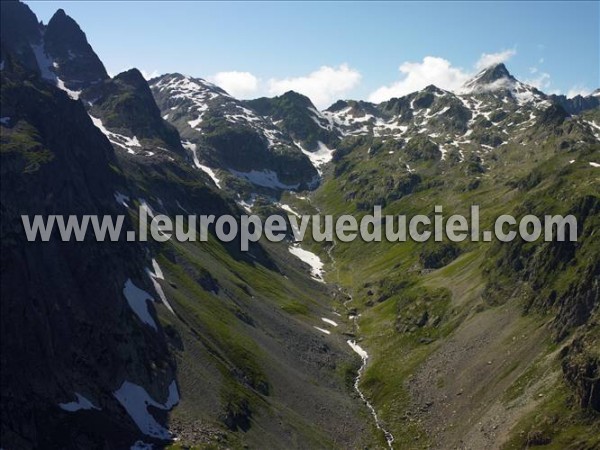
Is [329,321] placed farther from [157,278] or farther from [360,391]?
[157,278]

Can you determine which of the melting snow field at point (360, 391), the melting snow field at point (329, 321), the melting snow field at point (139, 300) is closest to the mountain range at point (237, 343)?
the melting snow field at point (139, 300)

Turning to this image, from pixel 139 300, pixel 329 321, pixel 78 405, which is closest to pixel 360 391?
pixel 329 321

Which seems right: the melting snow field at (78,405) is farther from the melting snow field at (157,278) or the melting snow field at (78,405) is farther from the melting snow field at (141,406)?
the melting snow field at (157,278)

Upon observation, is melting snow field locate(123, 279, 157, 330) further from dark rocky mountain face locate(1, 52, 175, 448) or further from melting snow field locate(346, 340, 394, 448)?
melting snow field locate(346, 340, 394, 448)

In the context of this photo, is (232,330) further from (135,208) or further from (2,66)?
(2,66)

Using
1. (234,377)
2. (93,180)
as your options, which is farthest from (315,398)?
(93,180)

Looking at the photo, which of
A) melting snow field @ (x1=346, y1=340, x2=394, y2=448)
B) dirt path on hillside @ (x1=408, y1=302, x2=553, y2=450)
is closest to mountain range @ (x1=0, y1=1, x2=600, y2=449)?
dirt path on hillside @ (x1=408, y1=302, x2=553, y2=450)
